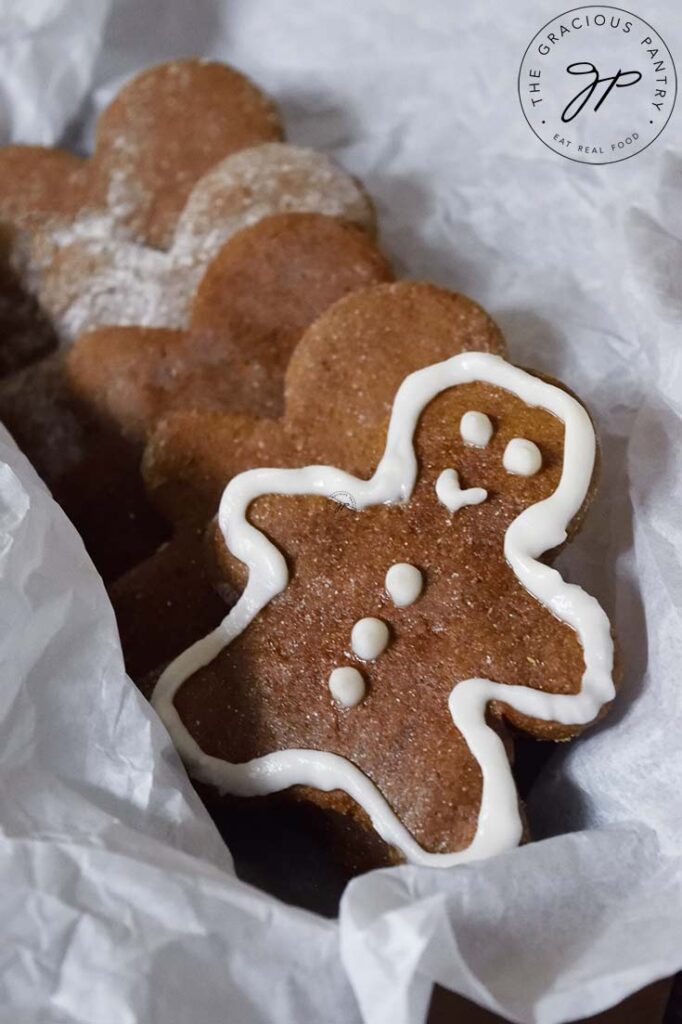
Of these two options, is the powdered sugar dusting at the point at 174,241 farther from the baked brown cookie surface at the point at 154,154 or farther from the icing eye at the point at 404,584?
the icing eye at the point at 404,584

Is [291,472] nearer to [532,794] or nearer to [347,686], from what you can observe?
[347,686]

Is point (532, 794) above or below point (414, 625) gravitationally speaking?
below

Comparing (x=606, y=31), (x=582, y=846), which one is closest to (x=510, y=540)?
(x=582, y=846)

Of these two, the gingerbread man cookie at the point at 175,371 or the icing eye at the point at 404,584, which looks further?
the gingerbread man cookie at the point at 175,371

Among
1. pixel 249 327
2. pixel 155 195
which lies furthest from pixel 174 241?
pixel 249 327

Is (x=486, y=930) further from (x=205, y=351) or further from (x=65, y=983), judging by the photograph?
(x=205, y=351)

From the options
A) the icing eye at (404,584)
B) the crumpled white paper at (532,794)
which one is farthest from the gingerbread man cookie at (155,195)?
the icing eye at (404,584)

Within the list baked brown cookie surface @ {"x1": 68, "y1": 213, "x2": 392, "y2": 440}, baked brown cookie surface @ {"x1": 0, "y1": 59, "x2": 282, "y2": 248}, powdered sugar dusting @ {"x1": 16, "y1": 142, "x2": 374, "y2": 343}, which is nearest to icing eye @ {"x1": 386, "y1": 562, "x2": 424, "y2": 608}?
baked brown cookie surface @ {"x1": 68, "y1": 213, "x2": 392, "y2": 440}
